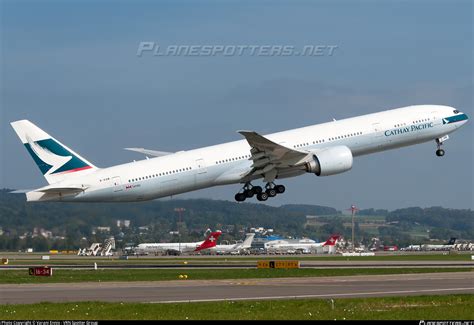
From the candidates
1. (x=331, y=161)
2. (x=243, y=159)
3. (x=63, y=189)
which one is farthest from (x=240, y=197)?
(x=63, y=189)

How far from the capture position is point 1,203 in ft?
263

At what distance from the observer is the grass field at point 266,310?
3316 cm

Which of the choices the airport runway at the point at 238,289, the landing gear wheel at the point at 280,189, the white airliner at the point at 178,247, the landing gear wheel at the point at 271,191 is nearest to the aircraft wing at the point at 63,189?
the airport runway at the point at 238,289

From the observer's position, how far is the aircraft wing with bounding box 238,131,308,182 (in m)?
65.1

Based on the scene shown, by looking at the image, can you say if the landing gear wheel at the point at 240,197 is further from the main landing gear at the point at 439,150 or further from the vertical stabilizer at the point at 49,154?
the main landing gear at the point at 439,150

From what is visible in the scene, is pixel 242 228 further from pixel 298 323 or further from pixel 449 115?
pixel 298 323

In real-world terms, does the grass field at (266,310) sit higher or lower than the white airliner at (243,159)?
lower

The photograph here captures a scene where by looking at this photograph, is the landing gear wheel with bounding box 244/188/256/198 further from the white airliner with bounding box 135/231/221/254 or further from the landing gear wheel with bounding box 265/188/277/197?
the white airliner with bounding box 135/231/221/254

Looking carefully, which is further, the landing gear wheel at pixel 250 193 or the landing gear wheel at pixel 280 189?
the landing gear wheel at pixel 250 193

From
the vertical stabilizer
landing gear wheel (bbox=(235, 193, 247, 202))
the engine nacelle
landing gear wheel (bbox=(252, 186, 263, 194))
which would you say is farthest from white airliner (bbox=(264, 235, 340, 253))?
the vertical stabilizer

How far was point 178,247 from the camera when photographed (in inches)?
5408

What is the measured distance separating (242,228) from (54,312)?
354 feet

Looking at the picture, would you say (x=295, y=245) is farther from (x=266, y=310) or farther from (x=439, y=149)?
(x=266, y=310)

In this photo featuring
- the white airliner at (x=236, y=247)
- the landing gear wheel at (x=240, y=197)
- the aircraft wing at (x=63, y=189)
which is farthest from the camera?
the white airliner at (x=236, y=247)
